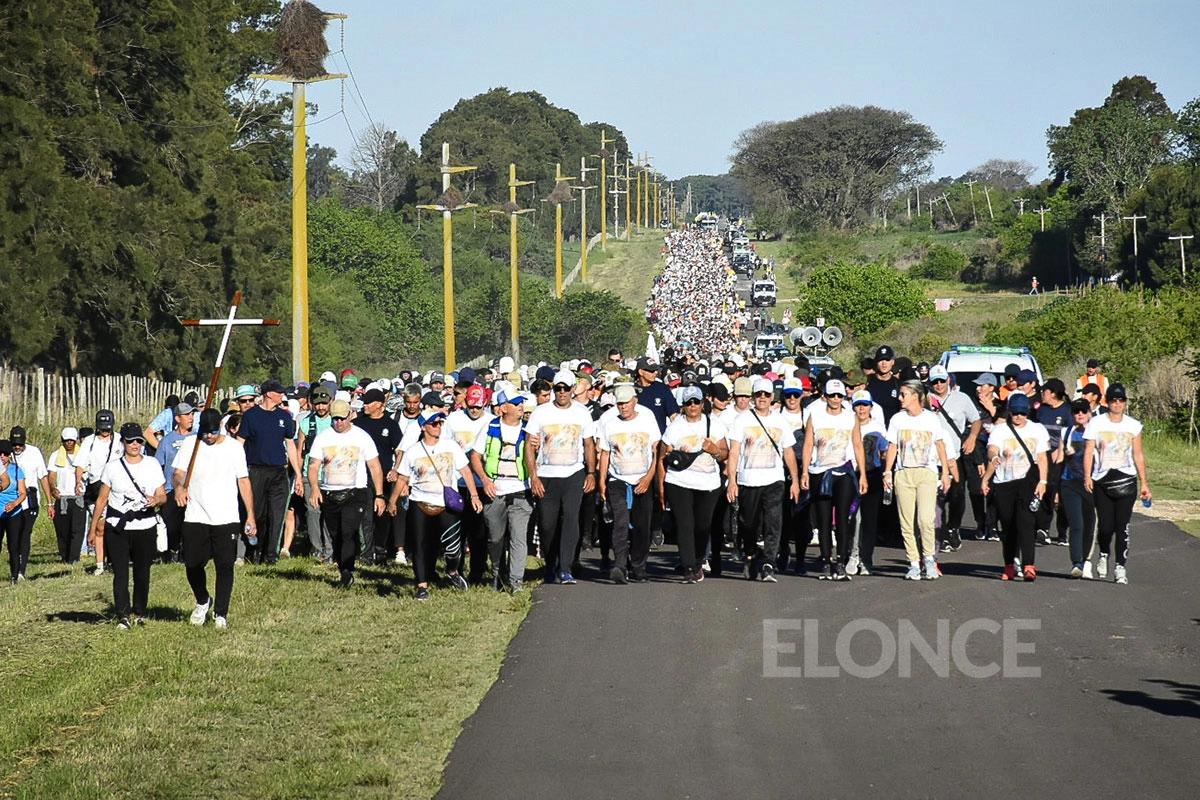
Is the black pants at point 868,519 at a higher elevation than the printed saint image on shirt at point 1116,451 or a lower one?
lower

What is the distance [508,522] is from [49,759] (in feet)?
19.6

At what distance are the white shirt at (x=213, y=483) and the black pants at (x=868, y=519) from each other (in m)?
5.53

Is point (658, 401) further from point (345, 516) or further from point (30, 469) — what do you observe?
point (30, 469)

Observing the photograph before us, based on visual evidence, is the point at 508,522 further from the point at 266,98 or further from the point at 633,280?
the point at 633,280

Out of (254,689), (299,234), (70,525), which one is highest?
(299,234)

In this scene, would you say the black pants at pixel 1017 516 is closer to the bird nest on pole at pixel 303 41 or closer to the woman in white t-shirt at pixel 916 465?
the woman in white t-shirt at pixel 916 465

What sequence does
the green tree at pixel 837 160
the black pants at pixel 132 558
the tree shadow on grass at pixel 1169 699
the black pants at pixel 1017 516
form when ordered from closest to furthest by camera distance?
the tree shadow on grass at pixel 1169 699
the black pants at pixel 132 558
the black pants at pixel 1017 516
the green tree at pixel 837 160

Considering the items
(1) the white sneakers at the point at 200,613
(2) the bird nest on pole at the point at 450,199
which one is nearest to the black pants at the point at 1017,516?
(1) the white sneakers at the point at 200,613

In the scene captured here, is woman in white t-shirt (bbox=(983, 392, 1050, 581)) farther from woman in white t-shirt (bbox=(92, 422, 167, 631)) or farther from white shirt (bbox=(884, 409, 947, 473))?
woman in white t-shirt (bbox=(92, 422, 167, 631))

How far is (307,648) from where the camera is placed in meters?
12.1

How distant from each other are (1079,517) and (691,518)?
11.5 ft

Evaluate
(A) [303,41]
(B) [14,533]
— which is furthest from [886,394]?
(A) [303,41]

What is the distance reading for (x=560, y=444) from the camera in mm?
14414

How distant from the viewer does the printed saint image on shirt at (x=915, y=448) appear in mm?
14438
